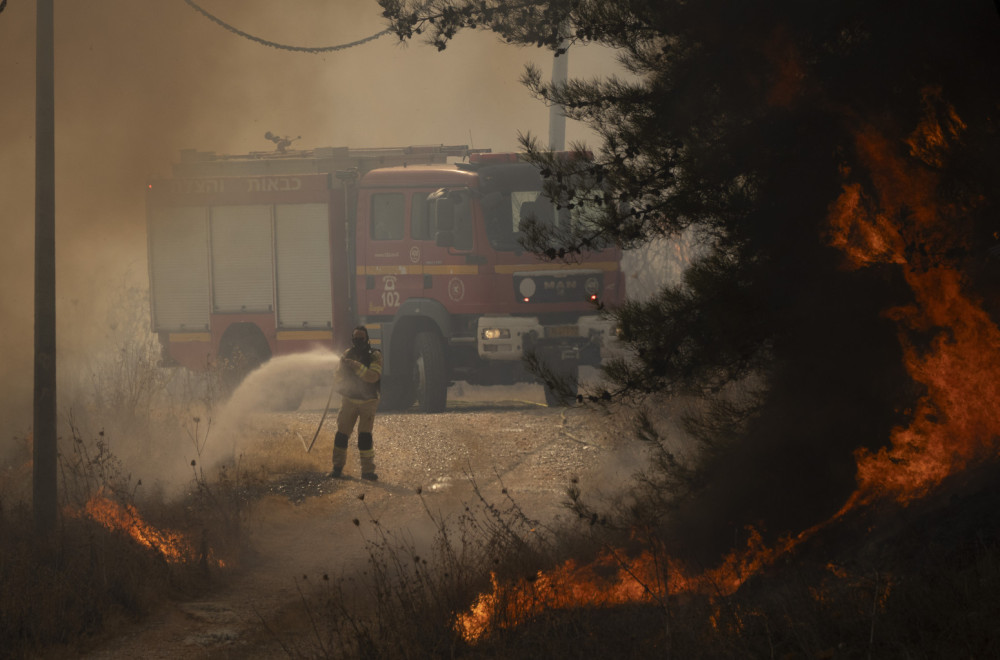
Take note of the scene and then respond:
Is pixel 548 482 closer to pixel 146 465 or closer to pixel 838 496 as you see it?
pixel 146 465

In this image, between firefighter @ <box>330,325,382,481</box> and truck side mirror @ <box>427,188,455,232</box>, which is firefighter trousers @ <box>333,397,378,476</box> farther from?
truck side mirror @ <box>427,188,455,232</box>

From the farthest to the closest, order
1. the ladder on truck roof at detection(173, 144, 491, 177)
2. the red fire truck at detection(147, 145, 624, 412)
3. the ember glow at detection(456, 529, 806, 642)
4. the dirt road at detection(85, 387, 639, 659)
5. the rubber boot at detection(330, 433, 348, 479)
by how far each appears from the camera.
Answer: the ladder on truck roof at detection(173, 144, 491, 177)
the red fire truck at detection(147, 145, 624, 412)
the rubber boot at detection(330, 433, 348, 479)
the dirt road at detection(85, 387, 639, 659)
the ember glow at detection(456, 529, 806, 642)

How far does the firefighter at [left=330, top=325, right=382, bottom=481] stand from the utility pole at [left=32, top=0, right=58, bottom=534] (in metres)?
3.12

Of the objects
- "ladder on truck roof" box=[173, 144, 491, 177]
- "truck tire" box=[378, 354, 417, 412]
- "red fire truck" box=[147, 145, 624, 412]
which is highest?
"ladder on truck roof" box=[173, 144, 491, 177]

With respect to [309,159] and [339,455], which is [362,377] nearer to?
[339,455]

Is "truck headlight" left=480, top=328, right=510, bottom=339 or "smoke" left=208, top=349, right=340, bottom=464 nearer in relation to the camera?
"truck headlight" left=480, top=328, right=510, bottom=339

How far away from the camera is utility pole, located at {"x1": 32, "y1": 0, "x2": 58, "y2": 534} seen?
755 cm

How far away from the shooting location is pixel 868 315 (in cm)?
577

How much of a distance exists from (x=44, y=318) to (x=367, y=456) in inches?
144

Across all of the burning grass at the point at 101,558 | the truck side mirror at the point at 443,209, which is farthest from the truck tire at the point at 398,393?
the burning grass at the point at 101,558

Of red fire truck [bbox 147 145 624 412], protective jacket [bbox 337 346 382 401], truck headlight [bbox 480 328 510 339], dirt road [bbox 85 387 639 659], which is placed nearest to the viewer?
dirt road [bbox 85 387 639 659]

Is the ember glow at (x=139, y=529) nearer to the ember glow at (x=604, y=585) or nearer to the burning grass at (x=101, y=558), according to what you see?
the burning grass at (x=101, y=558)

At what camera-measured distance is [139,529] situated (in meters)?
7.77

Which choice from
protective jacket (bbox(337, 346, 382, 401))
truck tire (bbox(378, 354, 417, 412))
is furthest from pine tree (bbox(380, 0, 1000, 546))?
truck tire (bbox(378, 354, 417, 412))
